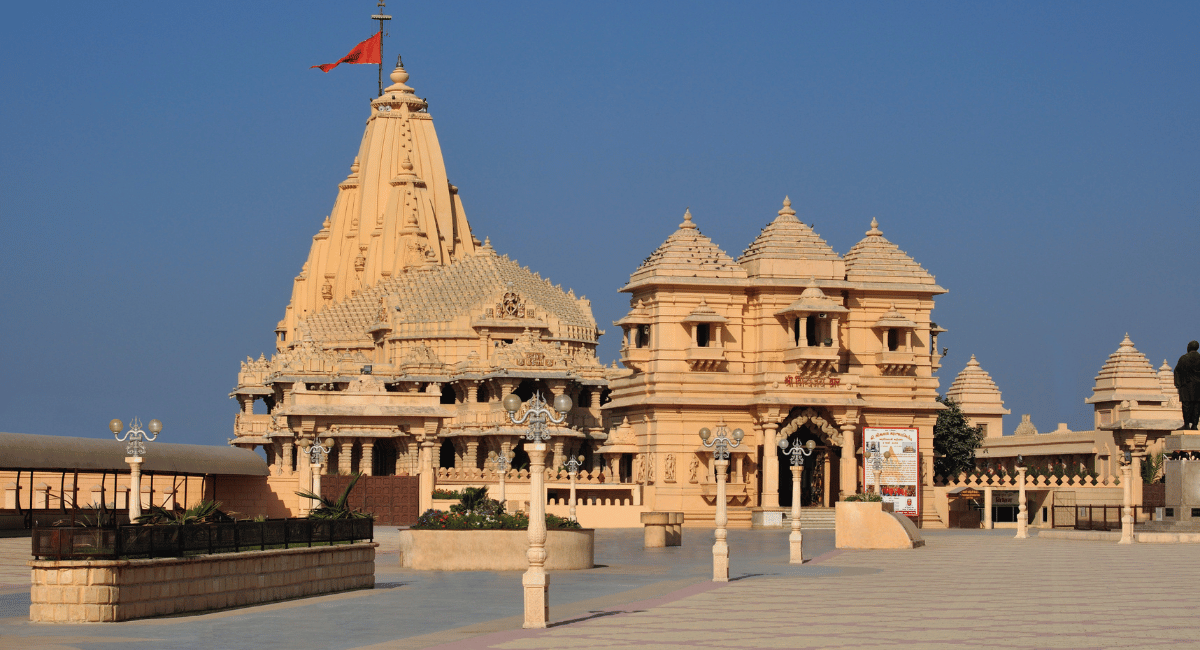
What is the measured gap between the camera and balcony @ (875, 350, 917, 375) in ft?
207

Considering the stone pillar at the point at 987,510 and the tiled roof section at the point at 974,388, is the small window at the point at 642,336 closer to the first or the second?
the stone pillar at the point at 987,510

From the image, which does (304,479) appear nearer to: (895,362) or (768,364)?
(768,364)

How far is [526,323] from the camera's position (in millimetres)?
82000

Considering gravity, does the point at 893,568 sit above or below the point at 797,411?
below

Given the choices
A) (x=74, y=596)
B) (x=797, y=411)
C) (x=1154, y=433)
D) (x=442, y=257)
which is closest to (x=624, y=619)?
(x=74, y=596)

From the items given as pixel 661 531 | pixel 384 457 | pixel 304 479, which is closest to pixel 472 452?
pixel 384 457


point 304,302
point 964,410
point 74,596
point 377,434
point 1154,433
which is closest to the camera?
point 74,596

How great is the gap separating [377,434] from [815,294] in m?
17.5

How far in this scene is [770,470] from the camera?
59.4 meters

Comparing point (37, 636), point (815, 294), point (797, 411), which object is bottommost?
point (37, 636)

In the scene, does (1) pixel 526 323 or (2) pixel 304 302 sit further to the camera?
(2) pixel 304 302

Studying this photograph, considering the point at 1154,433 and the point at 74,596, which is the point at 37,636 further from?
the point at 1154,433

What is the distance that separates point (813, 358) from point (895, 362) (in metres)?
4.46

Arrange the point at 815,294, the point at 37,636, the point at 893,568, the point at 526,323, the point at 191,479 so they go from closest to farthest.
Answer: the point at 37,636
the point at 893,568
the point at 191,479
the point at 815,294
the point at 526,323
